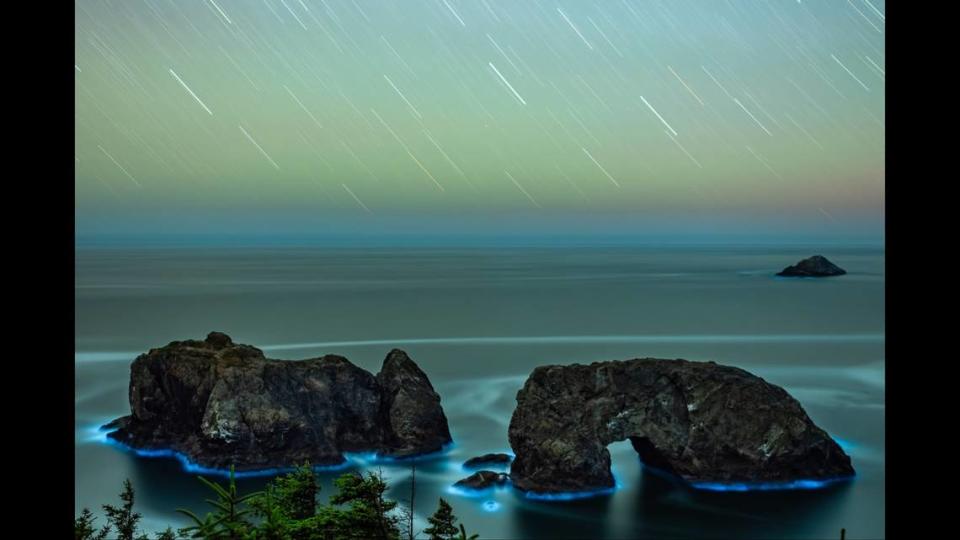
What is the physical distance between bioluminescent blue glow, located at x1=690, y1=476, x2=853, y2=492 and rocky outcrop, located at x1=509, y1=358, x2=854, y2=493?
156 millimetres

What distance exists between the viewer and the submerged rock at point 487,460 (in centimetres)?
2980

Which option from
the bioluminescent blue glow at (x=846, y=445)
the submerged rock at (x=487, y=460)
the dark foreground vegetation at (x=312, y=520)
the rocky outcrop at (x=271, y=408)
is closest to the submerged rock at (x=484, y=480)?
the submerged rock at (x=487, y=460)

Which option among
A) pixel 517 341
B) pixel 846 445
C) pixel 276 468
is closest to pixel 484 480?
Result: pixel 276 468

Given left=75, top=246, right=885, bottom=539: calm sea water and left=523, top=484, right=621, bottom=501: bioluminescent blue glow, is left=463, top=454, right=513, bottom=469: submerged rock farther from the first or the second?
left=523, top=484, right=621, bottom=501: bioluminescent blue glow

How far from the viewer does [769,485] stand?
25203 mm

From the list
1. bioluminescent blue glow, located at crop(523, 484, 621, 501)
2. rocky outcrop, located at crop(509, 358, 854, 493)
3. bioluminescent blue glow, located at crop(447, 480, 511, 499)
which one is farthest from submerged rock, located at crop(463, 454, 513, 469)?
bioluminescent blue glow, located at crop(523, 484, 621, 501)

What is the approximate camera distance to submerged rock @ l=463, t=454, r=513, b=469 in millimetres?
29797

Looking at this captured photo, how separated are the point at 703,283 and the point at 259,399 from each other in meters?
82.3

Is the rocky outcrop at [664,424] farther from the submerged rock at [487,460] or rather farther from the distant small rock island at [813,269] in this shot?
the distant small rock island at [813,269]

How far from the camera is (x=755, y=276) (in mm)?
110062

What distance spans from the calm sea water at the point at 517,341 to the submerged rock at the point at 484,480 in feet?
1.65

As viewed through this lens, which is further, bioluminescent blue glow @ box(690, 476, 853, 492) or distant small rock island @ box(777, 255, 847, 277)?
distant small rock island @ box(777, 255, 847, 277)

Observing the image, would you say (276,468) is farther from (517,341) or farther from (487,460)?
(517,341)
